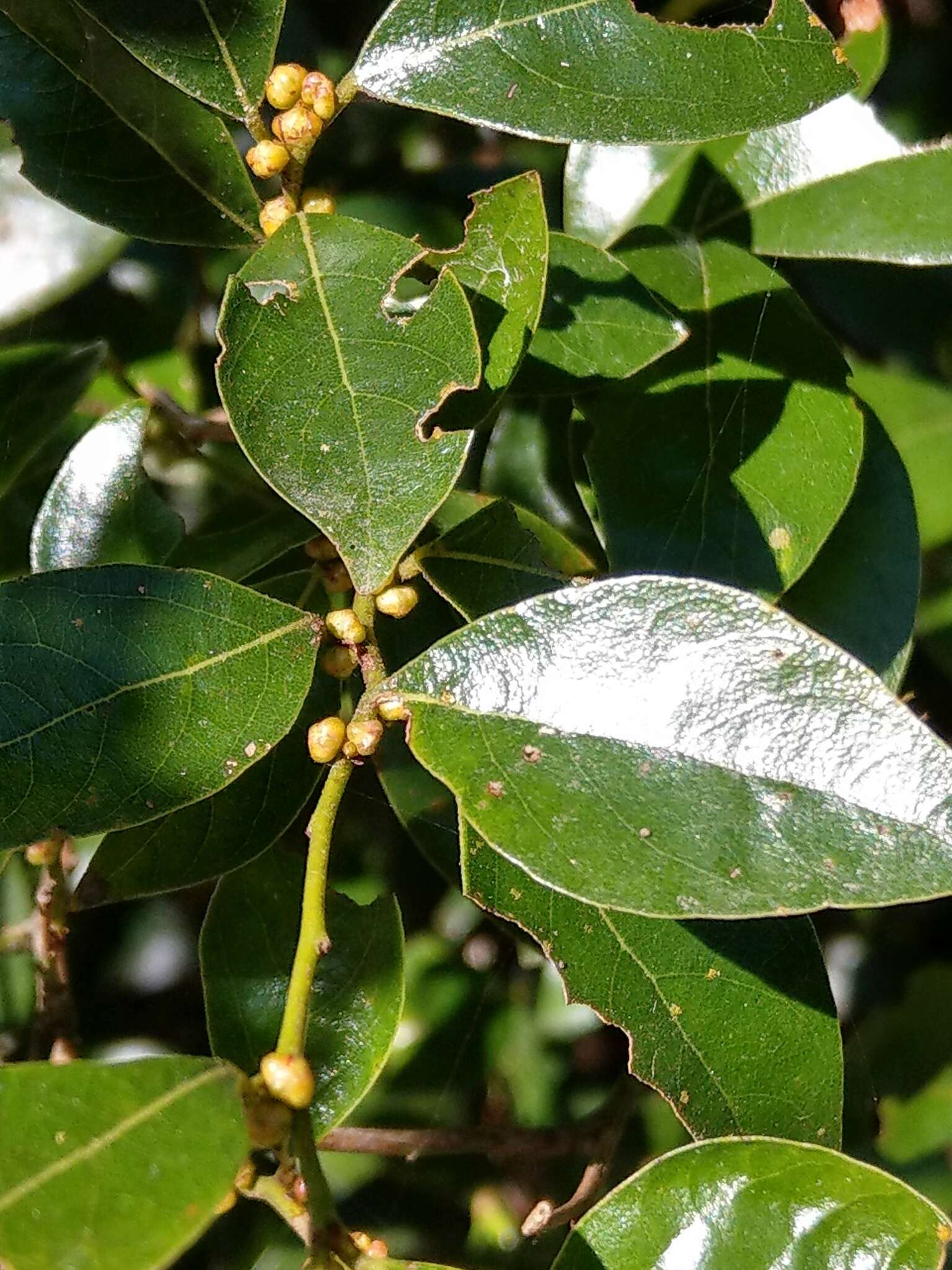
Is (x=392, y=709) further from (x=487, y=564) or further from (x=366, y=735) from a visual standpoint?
(x=487, y=564)

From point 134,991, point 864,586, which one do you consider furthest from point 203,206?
point 134,991

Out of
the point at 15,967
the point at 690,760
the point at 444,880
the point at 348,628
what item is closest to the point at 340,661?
the point at 348,628

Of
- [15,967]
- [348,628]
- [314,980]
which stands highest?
[348,628]

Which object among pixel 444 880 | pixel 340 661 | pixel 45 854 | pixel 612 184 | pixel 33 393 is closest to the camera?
pixel 340 661

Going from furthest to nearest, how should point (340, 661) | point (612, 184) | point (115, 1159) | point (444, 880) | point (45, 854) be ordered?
point (444, 880), point (612, 184), point (45, 854), point (340, 661), point (115, 1159)

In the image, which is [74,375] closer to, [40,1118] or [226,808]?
[226,808]

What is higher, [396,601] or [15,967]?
[396,601]
